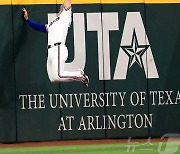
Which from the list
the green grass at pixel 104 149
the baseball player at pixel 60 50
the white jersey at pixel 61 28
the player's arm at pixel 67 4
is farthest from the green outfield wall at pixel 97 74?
the player's arm at pixel 67 4

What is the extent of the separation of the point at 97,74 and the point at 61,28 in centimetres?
235

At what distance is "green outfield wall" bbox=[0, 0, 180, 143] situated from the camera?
573 inches

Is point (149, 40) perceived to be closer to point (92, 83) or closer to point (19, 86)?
point (92, 83)

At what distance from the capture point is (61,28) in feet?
42.1

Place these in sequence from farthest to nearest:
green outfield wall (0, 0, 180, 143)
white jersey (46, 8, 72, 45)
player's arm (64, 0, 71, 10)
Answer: green outfield wall (0, 0, 180, 143) → white jersey (46, 8, 72, 45) → player's arm (64, 0, 71, 10)

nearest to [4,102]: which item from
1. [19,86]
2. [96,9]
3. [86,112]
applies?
[19,86]

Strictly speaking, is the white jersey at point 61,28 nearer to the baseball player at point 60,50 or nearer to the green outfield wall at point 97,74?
the baseball player at point 60,50

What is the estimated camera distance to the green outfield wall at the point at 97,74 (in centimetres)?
1455

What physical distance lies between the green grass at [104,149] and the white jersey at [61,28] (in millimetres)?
2148

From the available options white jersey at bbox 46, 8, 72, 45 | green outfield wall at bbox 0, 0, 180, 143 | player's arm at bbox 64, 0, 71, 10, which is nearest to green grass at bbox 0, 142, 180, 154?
green outfield wall at bbox 0, 0, 180, 143

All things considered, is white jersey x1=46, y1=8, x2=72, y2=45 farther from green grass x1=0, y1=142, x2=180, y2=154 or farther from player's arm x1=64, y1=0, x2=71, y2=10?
green grass x1=0, y1=142, x2=180, y2=154

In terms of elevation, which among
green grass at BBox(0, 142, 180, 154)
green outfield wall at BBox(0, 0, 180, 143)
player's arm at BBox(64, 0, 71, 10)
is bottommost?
green grass at BBox(0, 142, 180, 154)

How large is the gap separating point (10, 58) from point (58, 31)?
6.56ft

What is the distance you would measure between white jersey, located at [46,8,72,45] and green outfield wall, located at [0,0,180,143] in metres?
1.66
